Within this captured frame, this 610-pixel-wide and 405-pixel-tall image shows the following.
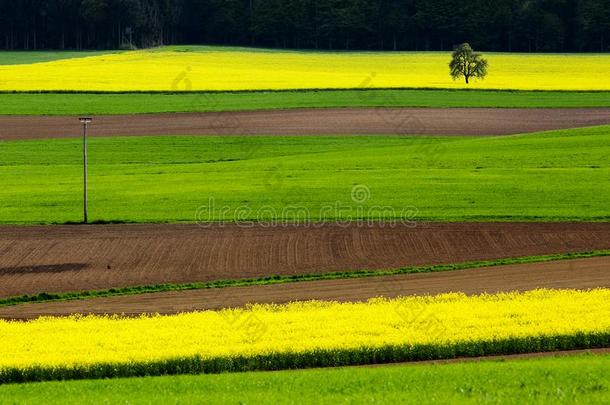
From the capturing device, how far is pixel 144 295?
32.1 meters

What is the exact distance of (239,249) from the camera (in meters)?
38.3

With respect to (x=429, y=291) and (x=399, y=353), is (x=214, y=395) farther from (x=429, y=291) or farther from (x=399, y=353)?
(x=429, y=291)

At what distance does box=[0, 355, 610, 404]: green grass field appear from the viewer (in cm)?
1980

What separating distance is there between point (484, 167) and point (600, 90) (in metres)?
36.6

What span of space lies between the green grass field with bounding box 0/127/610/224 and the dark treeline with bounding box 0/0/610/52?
72.2m

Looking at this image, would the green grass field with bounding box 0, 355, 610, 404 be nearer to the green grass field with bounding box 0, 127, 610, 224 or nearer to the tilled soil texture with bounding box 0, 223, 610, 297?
the tilled soil texture with bounding box 0, 223, 610, 297

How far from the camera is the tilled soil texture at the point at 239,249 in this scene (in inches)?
1367

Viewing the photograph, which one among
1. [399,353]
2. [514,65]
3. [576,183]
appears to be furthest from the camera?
[514,65]

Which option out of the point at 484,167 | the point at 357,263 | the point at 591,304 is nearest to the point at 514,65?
the point at 484,167

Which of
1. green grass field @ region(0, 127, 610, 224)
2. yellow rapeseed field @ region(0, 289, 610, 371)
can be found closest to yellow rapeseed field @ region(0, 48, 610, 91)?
green grass field @ region(0, 127, 610, 224)

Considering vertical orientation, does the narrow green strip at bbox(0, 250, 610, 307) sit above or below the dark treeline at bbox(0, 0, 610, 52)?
below

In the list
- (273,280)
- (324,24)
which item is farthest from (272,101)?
(324,24)

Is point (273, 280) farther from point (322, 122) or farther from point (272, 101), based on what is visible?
point (272, 101)

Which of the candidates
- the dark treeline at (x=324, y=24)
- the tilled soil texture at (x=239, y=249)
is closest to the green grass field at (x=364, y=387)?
the tilled soil texture at (x=239, y=249)
